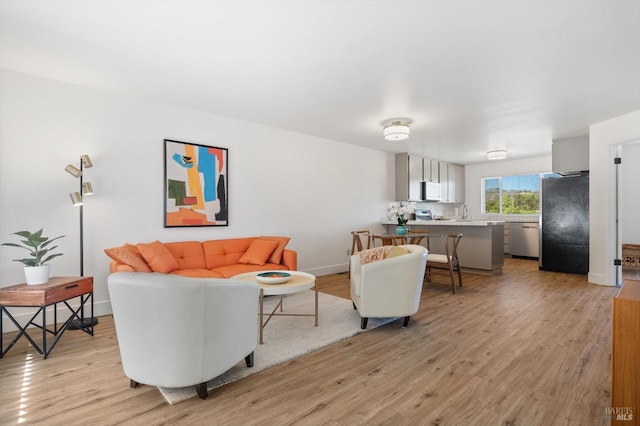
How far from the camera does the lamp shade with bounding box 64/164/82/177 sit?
3.26 meters

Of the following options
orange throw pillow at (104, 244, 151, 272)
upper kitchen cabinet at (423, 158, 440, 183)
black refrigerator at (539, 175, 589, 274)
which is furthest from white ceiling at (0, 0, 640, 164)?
upper kitchen cabinet at (423, 158, 440, 183)

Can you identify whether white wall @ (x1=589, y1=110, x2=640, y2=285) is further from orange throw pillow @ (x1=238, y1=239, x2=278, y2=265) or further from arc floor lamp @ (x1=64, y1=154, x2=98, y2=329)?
arc floor lamp @ (x1=64, y1=154, x2=98, y2=329)

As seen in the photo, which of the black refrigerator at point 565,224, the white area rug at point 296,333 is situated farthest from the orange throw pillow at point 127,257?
the black refrigerator at point 565,224

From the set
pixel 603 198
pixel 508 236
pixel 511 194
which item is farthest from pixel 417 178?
pixel 603 198

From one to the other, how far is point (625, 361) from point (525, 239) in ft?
24.0

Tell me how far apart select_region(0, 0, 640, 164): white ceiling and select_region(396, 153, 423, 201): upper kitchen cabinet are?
8.95 ft

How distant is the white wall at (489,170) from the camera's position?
7.91 meters

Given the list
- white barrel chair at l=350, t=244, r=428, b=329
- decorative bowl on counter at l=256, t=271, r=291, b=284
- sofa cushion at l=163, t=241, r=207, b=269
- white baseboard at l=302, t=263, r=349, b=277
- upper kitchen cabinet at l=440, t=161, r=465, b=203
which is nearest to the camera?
decorative bowl on counter at l=256, t=271, r=291, b=284

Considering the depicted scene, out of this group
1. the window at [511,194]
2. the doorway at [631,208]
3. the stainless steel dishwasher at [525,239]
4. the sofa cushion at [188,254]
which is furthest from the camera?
the window at [511,194]

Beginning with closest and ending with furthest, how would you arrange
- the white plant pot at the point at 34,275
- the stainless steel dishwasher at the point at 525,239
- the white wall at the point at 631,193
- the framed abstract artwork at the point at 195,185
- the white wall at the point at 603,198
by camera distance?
the white plant pot at the point at 34,275
the framed abstract artwork at the point at 195,185
the white wall at the point at 603,198
the white wall at the point at 631,193
the stainless steel dishwasher at the point at 525,239

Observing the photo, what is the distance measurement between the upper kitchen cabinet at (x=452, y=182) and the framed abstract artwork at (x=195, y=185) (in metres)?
5.92

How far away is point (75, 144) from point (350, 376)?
146 inches

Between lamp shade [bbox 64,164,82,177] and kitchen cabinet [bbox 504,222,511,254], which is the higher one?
lamp shade [bbox 64,164,82,177]

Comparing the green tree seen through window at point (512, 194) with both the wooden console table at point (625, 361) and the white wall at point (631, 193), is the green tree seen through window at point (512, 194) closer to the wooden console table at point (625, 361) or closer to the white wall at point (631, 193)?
the white wall at point (631, 193)
